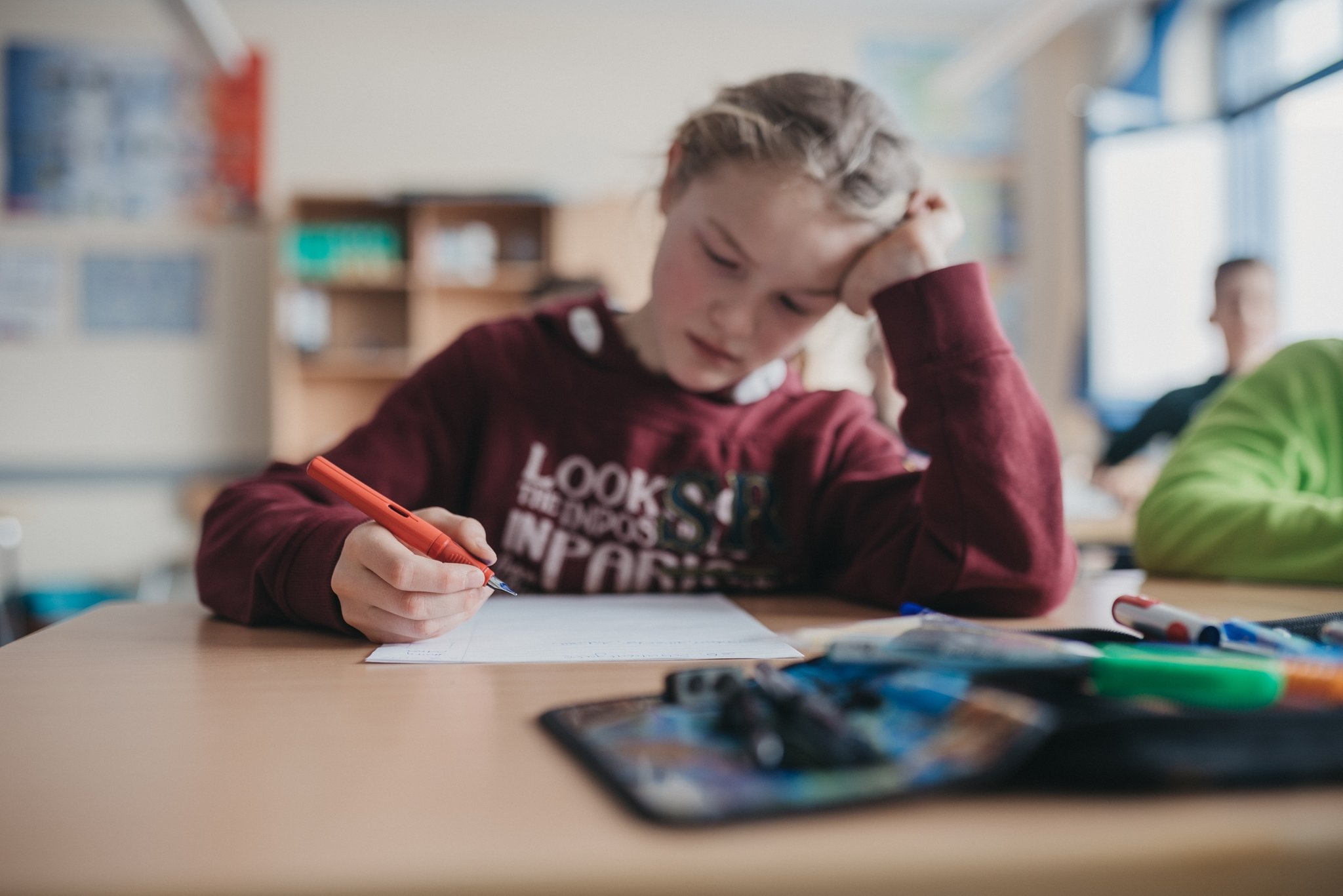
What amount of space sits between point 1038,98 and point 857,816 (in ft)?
16.6

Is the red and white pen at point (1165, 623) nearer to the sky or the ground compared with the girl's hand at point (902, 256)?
nearer to the ground

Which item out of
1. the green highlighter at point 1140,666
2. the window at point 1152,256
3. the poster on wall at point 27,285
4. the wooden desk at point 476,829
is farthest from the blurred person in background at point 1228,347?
the poster on wall at point 27,285

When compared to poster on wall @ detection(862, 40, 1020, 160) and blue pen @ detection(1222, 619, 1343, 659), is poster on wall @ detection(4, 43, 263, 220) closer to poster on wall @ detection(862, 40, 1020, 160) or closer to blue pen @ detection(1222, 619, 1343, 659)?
poster on wall @ detection(862, 40, 1020, 160)

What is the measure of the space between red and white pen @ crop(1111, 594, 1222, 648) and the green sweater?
1.28 ft

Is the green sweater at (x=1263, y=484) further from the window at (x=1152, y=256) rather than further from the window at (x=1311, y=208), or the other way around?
the window at (x=1152, y=256)

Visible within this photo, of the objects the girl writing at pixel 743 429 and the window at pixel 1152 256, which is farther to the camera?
the window at pixel 1152 256

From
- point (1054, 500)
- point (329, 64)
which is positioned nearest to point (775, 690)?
point (1054, 500)

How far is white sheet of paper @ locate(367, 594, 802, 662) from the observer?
0.59 metres

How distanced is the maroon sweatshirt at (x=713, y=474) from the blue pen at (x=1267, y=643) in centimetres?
26

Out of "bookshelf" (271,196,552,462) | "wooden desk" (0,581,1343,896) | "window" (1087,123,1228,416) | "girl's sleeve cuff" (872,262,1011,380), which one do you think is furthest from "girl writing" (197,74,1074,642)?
"window" (1087,123,1228,416)

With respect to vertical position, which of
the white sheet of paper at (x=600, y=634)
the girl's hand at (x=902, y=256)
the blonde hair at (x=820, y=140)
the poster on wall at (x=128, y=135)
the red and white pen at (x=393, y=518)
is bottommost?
the white sheet of paper at (x=600, y=634)

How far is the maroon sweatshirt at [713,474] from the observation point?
807 millimetres

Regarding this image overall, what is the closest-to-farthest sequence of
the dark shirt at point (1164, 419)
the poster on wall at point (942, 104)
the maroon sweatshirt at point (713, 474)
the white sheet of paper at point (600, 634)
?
the white sheet of paper at point (600, 634) → the maroon sweatshirt at point (713, 474) → the dark shirt at point (1164, 419) → the poster on wall at point (942, 104)

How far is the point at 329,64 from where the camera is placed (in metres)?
4.42
